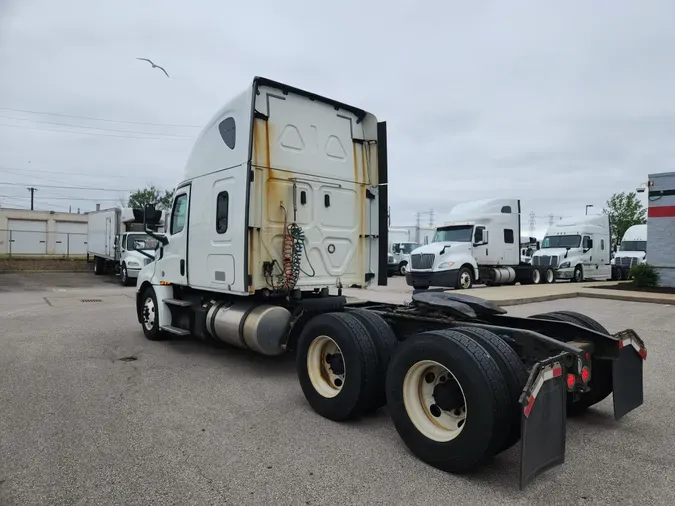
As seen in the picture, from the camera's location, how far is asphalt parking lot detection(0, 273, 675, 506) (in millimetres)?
3089

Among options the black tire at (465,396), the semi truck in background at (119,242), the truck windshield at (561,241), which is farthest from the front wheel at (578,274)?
the black tire at (465,396)

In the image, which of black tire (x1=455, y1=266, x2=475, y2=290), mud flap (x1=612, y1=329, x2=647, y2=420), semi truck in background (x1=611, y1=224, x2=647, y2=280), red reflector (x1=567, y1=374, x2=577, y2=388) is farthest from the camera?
semi truck in background (x1=611, y1=224, x2=647, y2=280)

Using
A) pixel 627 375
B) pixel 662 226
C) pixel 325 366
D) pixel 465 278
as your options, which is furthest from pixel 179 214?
pixel 662 226

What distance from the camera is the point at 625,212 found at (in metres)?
47.7

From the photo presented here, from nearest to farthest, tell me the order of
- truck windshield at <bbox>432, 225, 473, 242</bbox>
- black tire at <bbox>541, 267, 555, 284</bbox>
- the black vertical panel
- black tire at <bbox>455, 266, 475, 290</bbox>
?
the black vertical panel < black tire at <bbox>455, 266, 475, 290</bbox> < truck windshield at <bbox>432, 225, 473, 242</bbox> < black tire at <bbox>541, 267, 555, 284</bbox>

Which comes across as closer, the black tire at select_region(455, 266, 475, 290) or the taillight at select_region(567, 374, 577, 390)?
the taillight at select_region(567, 374, 577, 390)

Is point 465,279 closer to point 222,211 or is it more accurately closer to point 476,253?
point 476,253

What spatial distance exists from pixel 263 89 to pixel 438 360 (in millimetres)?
4124

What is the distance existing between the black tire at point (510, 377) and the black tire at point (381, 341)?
99cm

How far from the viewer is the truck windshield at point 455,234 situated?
19309 millimetres

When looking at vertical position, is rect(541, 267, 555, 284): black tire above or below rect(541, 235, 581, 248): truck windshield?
below

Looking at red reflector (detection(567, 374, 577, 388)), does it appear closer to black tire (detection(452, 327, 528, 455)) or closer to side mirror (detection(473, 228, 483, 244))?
black tire (detection(452, 327, 528, 455))

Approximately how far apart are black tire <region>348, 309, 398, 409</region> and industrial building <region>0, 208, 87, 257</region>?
131 feet

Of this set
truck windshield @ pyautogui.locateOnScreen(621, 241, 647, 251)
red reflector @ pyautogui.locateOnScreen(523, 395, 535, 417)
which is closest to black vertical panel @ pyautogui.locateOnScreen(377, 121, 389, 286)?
red reflector @ pyautogui.locateOnScreen(523, 395, 535, 417)
